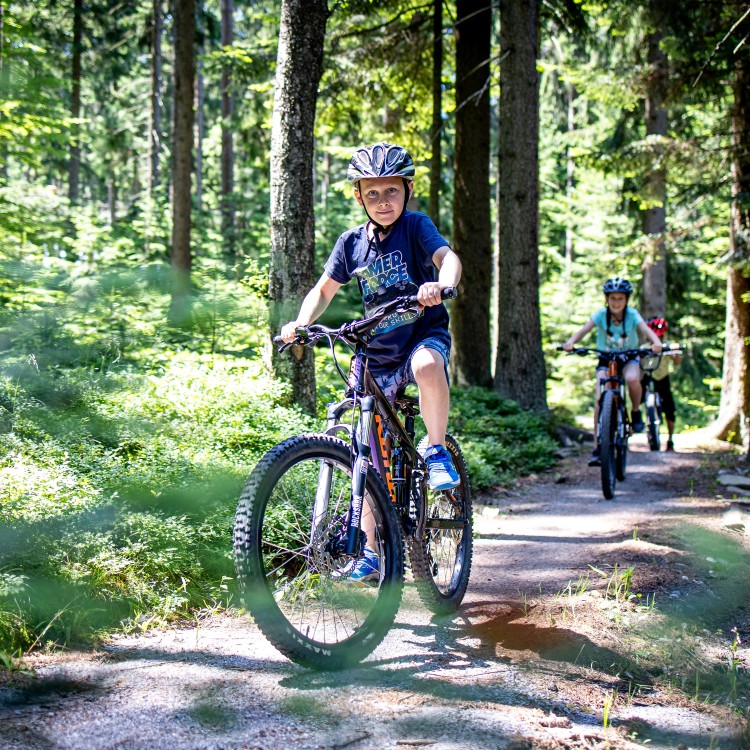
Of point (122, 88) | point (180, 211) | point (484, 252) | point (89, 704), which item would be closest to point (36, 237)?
point (180, 211)

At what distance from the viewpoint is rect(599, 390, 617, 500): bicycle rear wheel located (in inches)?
328

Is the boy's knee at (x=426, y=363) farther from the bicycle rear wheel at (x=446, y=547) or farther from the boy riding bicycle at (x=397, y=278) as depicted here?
the bicycle rear wheel at (x=446, y=547)

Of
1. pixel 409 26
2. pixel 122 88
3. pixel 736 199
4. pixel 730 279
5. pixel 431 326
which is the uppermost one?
pixel 122 88

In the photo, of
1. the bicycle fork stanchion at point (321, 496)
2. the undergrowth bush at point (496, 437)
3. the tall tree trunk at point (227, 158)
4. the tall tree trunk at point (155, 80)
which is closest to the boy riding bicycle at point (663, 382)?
the undergrowth bush at point (496, 437)

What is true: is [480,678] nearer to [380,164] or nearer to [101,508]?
[101,508]

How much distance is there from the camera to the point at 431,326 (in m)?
4.25

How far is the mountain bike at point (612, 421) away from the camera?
837 centimetres

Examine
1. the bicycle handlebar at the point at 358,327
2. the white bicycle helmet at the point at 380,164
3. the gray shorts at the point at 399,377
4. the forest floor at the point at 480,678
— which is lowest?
the forest floor at the point at 480,678

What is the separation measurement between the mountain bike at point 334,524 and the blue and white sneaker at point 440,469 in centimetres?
15

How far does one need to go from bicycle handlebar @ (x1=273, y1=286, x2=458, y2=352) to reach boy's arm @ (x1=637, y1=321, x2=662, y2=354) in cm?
561

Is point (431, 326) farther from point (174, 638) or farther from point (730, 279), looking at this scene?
point (730, 279)

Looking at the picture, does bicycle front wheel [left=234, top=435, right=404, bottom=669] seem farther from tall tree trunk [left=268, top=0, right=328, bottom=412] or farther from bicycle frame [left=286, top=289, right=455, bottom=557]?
tall tree trunk [left=268, top=0, right=328, bottom=412]

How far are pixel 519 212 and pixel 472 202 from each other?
1.45 metres

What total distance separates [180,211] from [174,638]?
12.0 m
